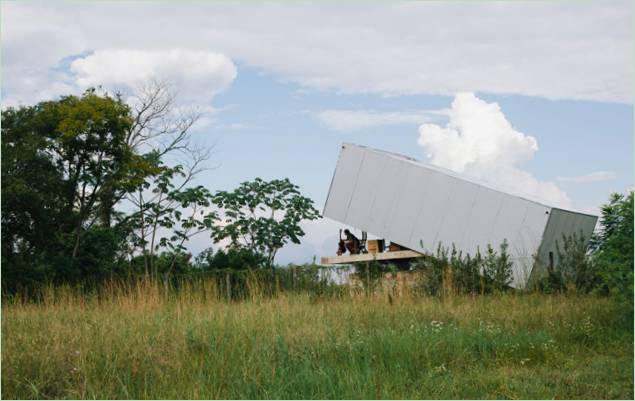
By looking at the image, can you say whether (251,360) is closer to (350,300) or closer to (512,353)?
(512,353)

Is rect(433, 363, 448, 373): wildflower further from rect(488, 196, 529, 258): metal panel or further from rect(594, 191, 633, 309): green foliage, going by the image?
rect(488, 196, 529, 258): metal panel

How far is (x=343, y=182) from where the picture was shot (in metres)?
18.6

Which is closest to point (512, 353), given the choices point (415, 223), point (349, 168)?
point (415, 223)

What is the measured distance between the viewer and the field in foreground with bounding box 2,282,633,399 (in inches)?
229

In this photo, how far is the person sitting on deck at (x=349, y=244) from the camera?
19.4 meters

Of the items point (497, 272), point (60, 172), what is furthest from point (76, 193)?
point (497, 272)

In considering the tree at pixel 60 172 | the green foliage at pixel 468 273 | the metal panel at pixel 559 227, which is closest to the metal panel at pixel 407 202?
the metal panel at pixel 559 227

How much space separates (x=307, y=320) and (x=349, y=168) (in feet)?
34.4

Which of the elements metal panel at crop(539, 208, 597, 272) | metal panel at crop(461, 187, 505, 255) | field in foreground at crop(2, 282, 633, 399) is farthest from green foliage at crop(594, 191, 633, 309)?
metal panel at crop(461, 187, 505, 255)

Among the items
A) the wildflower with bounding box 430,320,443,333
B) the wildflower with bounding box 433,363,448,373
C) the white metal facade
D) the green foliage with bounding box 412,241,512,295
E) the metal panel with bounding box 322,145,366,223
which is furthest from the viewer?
the metal panel with bounding box 322,145,366,223

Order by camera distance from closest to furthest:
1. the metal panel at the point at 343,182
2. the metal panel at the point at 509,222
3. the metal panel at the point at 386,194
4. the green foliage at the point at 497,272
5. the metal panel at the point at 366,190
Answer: the green foliage at the point at 497,272 → the metal panel at the point at 509,222 → the metal panel at the point at 386,194 → the metal panel at the point at 366,190 → the metal panel at the point at 343,182

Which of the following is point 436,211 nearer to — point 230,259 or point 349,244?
point 349,244

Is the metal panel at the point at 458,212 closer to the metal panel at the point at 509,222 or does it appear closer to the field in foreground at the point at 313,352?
the metal panel at the point at 509,222

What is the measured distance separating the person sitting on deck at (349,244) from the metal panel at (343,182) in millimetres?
781
